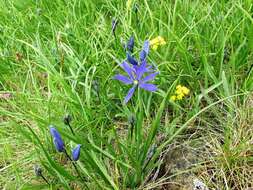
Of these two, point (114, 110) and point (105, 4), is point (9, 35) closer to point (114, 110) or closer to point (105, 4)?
point (105, 4)

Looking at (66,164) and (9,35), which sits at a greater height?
(9,35)

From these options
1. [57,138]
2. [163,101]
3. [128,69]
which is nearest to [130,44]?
[128,69]

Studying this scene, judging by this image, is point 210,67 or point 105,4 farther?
point 105,4

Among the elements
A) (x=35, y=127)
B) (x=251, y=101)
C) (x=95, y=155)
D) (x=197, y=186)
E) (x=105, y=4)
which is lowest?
(x=197, y=186)

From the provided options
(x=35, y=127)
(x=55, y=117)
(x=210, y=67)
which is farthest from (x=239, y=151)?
(x=35, y=127)

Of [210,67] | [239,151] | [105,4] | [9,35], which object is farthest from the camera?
[105,4]

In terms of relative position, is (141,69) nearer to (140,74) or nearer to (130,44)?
(140,74)

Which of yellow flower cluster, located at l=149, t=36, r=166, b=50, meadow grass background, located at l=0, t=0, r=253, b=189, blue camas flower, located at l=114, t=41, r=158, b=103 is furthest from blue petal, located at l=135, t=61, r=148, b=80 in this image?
yellow flower cluster, located at l=149, t=36, r=166, b=50

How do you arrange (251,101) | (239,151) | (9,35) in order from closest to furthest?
1. (239,151)
2. (251,101)
3. (9,35)
